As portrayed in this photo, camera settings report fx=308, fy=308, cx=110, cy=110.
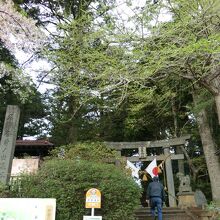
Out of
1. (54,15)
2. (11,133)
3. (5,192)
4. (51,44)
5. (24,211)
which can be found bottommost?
(24,211)

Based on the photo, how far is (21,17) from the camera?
28.1ft

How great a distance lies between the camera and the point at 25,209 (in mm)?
4898

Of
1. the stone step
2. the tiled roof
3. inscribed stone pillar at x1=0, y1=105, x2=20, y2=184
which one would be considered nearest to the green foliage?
inscribed stone pillar at x1=0, y1=105, x2=20, y2=184

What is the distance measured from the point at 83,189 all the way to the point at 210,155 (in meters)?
7.88

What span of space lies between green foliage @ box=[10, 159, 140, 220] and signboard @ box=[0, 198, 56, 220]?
59.5 inches

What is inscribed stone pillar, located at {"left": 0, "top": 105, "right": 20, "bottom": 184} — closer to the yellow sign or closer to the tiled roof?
the yellow sign

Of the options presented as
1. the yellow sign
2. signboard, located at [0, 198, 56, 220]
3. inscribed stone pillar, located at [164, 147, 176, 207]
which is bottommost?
signboard, located at [0, 198, 56, 220]

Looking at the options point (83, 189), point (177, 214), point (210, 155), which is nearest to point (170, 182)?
point (210, 155)

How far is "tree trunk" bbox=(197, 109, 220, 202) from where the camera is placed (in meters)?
12.3

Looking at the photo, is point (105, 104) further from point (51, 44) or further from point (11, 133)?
Answer: point (11, 133)

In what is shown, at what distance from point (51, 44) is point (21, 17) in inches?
145

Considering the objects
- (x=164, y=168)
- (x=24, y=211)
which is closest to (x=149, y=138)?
(x=164, y=168)

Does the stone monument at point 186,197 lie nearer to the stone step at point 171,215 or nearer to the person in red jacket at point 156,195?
the stone step at point 171,215

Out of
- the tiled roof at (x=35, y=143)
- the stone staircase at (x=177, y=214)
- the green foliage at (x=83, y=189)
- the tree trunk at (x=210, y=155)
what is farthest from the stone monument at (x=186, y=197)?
the tiled roof at (x=35, y=143)
